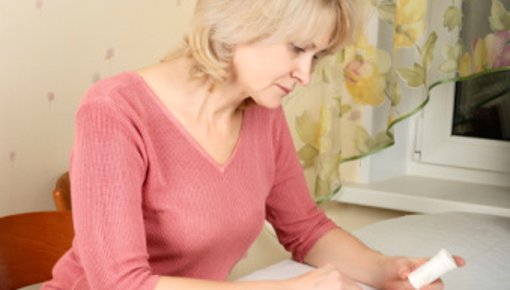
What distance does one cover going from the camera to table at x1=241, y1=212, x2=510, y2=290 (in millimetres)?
1283

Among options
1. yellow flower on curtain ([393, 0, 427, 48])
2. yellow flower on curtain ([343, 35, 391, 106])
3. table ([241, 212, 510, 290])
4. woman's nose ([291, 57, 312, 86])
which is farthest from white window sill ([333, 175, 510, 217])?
woman's nose ([291, 57, 312, 86])

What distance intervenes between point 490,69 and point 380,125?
0.28 m

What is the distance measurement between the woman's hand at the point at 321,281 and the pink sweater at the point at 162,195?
0.62 ft

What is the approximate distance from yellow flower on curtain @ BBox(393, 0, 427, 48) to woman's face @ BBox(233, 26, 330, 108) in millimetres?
504

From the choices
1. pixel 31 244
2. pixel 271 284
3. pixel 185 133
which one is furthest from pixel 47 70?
pixel 271 284

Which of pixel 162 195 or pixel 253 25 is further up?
pixel 253 25

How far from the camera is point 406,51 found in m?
1.67

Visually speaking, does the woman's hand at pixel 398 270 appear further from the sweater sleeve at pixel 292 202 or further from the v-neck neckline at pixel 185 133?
the v-neck neckline at pixel 185 133

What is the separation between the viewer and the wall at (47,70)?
5.19ft

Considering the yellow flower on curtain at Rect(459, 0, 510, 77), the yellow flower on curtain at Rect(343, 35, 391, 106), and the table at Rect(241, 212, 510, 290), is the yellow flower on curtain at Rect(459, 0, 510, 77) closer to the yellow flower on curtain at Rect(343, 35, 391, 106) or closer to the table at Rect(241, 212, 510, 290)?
the yellow flower on curtain at Rect(343, 35, 391, 106)

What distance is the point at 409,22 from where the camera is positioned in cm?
163

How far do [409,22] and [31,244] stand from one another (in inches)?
34.2

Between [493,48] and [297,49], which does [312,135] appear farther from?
[297,49]

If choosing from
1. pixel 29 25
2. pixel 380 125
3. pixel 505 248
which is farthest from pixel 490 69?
pixel 29 25
